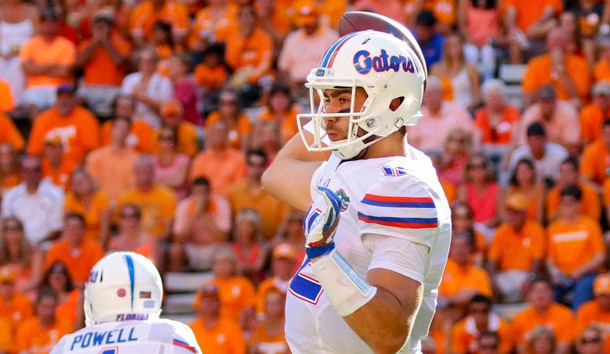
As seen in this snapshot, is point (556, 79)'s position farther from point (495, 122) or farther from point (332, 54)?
point (332, 54)

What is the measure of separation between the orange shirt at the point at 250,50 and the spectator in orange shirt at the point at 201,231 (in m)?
2.13

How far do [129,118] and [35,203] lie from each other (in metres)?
1.17

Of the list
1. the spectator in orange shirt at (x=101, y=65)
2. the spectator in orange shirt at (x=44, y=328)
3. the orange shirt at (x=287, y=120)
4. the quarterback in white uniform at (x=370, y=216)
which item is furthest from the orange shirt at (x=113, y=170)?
the quarterback in white uniform at (x=370, y=216)

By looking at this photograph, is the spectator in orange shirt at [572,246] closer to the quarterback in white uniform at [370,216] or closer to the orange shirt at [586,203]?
the orange shirt at [586,203]

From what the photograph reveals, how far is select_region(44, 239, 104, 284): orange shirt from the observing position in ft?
36.0

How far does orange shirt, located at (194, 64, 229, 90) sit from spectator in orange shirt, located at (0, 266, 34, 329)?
296cm

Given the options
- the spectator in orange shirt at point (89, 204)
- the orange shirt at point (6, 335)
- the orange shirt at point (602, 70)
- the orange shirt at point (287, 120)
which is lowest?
the orange shirt at point (6, 335)

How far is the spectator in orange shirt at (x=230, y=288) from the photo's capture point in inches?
409

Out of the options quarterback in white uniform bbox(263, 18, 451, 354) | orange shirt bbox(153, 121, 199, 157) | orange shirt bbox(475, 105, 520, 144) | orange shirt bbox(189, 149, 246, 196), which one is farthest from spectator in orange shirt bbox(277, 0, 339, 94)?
quarterback in white uniform bbox(263, 18, 451, 354)

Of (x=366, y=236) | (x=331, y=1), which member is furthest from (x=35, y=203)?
(x=366, y=236)

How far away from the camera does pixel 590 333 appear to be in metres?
9.18

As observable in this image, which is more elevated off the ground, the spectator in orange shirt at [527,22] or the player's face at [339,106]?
the player's face at [339,106]

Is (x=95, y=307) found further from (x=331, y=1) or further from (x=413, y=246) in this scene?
(x=331, y=1)

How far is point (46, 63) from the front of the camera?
1309cm
